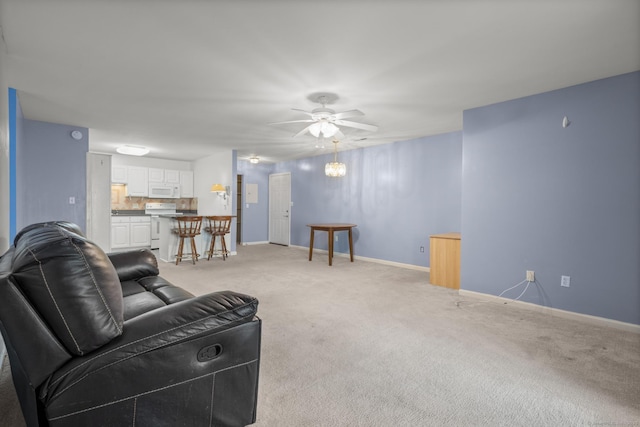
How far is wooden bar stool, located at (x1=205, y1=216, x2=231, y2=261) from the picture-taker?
20.9 feet

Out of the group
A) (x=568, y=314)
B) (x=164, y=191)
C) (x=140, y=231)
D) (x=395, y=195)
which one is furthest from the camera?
(x=164, y=191)

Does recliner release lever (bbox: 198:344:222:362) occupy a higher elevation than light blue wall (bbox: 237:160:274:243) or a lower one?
lower

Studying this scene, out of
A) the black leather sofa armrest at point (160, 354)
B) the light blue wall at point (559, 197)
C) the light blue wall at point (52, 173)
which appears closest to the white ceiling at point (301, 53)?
the light blue wall at point (559, 197)

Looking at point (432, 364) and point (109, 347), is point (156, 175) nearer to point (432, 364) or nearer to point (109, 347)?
point (109, 347)

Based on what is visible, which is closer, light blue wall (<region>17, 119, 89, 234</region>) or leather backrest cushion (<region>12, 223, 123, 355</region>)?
leather backrest cushion (<region>12, 223, 123, 355</region>)

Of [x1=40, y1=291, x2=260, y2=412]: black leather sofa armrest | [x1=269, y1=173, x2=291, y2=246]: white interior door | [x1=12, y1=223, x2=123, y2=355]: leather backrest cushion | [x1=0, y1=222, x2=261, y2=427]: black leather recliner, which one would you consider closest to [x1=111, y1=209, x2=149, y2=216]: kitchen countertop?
[x1=269, y1=173, x2=291, y2=246]: white interior door

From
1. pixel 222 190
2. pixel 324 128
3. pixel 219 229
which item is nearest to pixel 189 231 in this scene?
pixel 219 229

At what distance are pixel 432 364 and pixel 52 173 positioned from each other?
605 cm

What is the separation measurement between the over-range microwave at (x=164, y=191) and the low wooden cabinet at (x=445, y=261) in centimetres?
678

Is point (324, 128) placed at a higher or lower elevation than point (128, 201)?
higher

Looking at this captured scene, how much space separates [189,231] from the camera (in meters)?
6.14

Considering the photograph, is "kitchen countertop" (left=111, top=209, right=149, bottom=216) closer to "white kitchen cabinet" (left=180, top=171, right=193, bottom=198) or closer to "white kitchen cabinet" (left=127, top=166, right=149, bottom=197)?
"white kitchen cabinet" (left=127, top=166, right=149, bottom=197)

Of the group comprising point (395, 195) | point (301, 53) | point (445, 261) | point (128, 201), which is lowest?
point (445, 261)

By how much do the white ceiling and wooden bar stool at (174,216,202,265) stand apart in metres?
2.20
